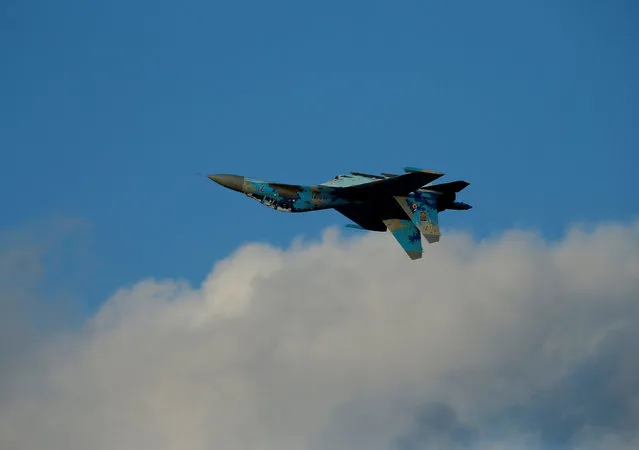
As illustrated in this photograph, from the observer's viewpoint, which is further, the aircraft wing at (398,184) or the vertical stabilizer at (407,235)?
the vertical stabilizer at (407,235)

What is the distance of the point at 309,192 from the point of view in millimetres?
130750

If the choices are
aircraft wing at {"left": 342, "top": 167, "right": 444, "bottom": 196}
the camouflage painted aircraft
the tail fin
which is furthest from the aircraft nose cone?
the tail fin

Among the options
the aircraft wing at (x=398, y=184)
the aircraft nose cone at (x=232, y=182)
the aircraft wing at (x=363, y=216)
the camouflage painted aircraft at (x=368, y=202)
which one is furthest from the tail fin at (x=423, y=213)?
the aircraft nose cone at (x=232, y=182)

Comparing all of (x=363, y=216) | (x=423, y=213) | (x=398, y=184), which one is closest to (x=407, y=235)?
(x=423, y=213)

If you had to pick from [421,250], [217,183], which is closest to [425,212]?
[421,250]

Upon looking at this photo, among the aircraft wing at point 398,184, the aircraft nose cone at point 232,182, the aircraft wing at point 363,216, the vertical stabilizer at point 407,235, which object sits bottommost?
the vertical stabilizer at point 407,235

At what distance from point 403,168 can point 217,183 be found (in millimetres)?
19276

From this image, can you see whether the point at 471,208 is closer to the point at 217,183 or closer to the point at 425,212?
the point at 425,212

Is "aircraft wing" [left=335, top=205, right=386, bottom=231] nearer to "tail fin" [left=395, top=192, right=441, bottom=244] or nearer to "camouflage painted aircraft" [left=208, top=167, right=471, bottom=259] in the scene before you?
"camouflage painted aircraft" [left=208, top=167, right=471, bottom=259]

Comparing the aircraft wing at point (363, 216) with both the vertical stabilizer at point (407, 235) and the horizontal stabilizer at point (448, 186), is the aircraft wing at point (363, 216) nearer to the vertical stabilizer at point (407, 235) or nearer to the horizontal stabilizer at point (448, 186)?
the vertical stabilizer at point (407, 235)

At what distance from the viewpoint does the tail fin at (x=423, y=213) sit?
131 meters

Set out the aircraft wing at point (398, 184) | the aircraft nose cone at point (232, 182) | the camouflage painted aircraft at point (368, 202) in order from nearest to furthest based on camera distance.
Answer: the aircraft wing at point (398, 184) < the camouflage painted aircraft at point (368, 202) < the aircraft nose cone at point (232, 182)

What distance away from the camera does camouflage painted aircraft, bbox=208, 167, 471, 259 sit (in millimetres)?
130375

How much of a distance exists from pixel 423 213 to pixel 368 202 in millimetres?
5642
